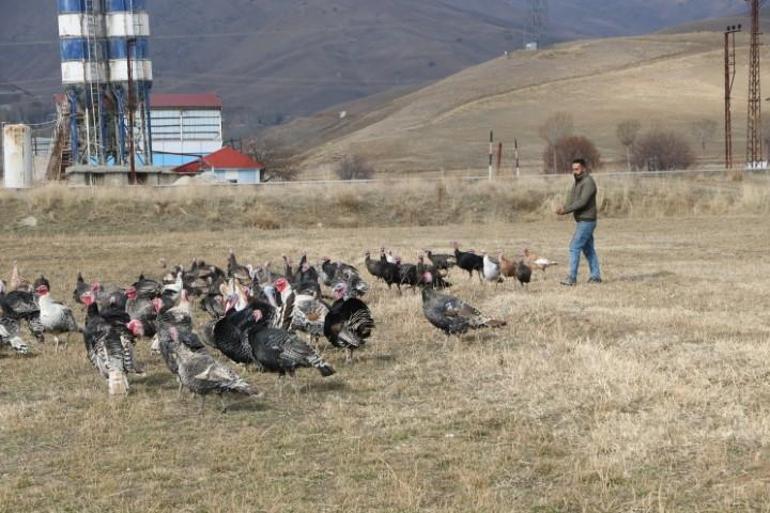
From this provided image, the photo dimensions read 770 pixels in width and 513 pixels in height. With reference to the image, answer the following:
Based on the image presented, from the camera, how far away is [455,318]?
14711 mm

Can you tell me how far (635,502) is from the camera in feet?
26.5

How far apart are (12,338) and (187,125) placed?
296 feet

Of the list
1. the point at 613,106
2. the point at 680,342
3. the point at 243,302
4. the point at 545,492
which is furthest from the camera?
the point at 613,106

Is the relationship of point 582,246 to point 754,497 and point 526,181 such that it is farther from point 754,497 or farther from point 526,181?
point 526,181

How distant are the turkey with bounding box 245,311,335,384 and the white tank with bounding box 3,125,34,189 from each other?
156ft

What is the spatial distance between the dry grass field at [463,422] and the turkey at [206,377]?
282 mm

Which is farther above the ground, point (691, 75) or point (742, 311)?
point (691, 75)

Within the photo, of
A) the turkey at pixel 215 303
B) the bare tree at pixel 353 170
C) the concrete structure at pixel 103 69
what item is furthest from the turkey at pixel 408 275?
the bare tree at pixel 353 170

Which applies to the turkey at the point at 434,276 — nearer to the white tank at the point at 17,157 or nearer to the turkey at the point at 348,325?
the turkey at the point at 348,325

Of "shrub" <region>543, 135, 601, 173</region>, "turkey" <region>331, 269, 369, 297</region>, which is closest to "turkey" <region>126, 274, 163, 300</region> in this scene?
"turkey" <region>331, 269, 369, 297</region>

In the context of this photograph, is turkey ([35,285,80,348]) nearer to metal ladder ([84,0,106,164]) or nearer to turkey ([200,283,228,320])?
turkey ([200,283,228,320])

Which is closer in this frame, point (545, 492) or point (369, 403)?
point (545, 492)

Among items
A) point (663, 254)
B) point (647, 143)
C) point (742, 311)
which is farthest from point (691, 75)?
point (742, 311)

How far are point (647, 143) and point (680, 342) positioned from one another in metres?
82.3
